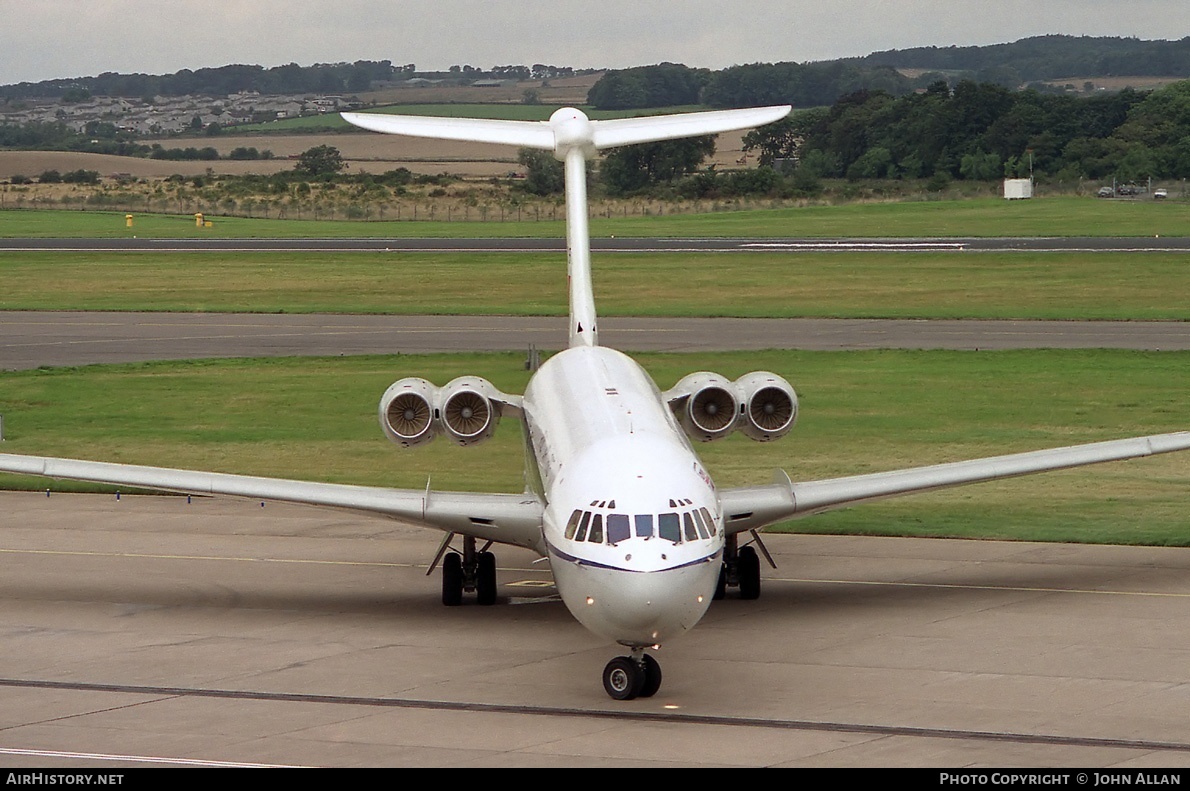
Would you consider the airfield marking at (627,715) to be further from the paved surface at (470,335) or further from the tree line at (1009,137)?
the tree line at (1009,137)

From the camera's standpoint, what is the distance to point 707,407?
24062 mm

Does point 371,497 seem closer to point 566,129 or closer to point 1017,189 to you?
point 566,129

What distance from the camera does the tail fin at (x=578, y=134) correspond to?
84.6ft

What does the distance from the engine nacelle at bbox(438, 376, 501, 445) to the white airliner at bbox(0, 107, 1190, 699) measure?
0.03 metres

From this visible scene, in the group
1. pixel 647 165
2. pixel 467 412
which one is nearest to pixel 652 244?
pixel 647 165

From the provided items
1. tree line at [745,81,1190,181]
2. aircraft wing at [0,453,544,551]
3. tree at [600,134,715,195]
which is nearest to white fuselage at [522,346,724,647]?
aircraft wing at [0,453,544,551]

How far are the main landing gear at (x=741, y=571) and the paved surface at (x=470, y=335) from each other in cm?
2936

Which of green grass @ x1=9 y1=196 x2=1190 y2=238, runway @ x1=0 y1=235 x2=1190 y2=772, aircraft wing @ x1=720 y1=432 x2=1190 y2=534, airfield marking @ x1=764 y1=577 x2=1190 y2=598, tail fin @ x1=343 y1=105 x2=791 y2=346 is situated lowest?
green grass @ x1=9 y1=196 x2=1190 y2=238

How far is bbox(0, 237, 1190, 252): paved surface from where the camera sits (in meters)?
92.5

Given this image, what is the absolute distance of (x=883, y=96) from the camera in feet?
630

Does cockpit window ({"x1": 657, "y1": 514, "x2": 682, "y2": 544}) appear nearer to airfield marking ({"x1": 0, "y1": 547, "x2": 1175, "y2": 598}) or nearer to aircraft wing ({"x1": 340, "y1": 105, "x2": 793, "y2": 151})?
airfield marking ({"x1": 0, "y1": 547, "x2": 1175, "y2": 598})

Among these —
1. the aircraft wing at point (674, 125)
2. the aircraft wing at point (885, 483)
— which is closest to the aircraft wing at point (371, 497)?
the aircraft wing at point (885, 483)
